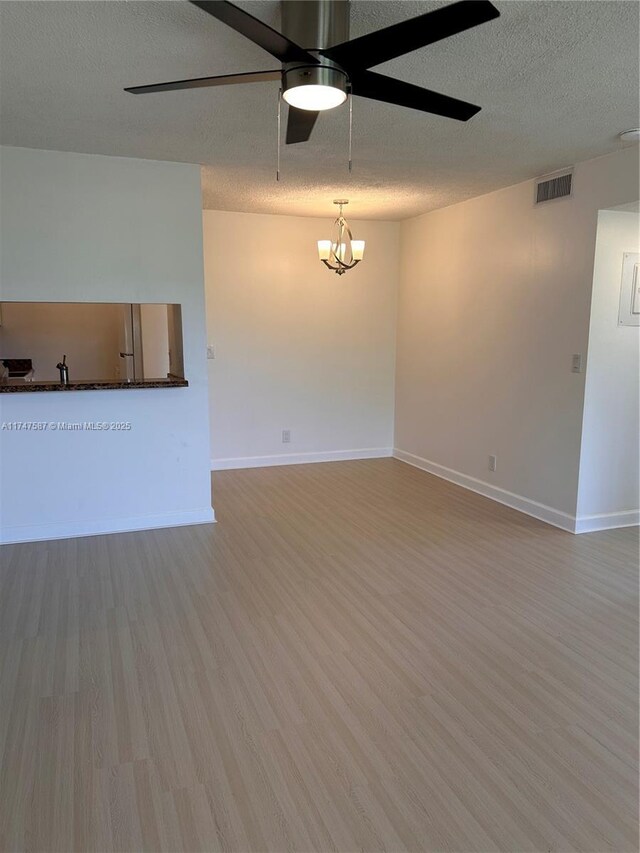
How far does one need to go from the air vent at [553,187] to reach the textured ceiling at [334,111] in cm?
10

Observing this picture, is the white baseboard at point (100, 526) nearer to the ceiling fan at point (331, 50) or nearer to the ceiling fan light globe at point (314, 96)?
the ceiling fan at point (331, 50)

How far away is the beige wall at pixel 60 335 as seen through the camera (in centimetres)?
483

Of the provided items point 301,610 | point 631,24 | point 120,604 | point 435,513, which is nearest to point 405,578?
point 301,610

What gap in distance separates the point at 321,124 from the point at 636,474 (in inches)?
128

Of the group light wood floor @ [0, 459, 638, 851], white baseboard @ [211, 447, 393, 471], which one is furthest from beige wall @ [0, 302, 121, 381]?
light wood floor @ [0, 459, 638, 851]

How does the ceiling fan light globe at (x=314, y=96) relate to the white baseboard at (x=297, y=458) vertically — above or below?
above

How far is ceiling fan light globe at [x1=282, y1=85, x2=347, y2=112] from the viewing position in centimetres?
186

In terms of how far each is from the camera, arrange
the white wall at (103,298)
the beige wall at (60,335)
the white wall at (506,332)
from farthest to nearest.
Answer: the beige wall at (60,335), the white wall at (506,332), the white wall at (103,298)

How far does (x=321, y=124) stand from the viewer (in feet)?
9.61

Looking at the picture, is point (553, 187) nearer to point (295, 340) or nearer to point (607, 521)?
point (607, 521)

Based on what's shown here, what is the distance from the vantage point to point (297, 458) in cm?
599

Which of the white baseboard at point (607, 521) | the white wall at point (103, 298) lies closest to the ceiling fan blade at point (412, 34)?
the white wall at point (103, 298)

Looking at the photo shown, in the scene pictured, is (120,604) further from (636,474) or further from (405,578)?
(636,474)

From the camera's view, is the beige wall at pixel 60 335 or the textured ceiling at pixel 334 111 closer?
the textured ceiling at pixel 334 111
